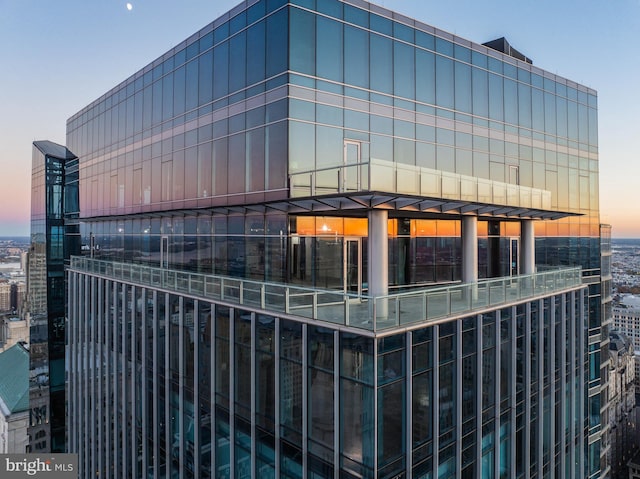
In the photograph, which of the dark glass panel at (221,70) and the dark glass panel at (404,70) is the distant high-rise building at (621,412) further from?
the dark glass panel at (221,70)

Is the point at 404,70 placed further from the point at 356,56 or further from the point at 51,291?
the point at 51,291

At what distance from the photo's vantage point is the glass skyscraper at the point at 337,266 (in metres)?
11.7

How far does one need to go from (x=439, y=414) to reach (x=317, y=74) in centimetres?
1292

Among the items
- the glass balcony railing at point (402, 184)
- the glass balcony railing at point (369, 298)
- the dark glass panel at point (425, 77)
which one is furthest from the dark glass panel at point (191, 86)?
the dark glass panel at point (425, 77)

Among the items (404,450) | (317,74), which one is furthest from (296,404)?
(317,74)

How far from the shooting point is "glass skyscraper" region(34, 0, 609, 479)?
11656 mm

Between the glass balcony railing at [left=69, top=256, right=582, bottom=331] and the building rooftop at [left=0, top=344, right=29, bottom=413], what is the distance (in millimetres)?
50937

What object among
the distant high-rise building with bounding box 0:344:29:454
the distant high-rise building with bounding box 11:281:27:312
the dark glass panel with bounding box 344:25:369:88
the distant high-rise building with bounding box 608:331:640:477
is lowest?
the distant high-rise building with bounding box 608:331:640:477

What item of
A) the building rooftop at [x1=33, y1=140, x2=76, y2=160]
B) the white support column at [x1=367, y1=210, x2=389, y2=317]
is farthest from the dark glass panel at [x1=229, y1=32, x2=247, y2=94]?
the building rooftop at [x1=33, y1=140, x2=76, y2=160]

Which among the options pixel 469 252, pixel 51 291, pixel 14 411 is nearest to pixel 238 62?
pixel 469 252

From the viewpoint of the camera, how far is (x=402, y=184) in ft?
46.6

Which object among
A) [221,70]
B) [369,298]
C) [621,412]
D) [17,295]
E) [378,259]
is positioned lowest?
[621,412]

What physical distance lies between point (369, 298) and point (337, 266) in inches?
258

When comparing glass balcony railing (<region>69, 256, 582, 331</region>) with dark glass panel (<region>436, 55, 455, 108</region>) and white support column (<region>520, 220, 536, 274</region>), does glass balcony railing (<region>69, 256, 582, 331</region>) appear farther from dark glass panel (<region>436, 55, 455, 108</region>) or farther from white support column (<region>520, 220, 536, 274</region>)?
dark glass panel (<region>436, 55, 455, 108</region>)
